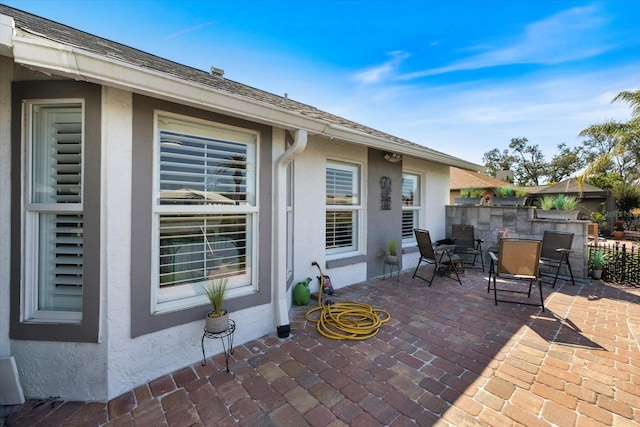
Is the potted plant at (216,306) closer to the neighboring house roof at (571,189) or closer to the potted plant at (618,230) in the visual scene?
the neighboring house roof at (571,189)

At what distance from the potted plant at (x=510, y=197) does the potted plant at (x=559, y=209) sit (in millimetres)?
426

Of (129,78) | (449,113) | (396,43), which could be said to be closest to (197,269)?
(129,78)

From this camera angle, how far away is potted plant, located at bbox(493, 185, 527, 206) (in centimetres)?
663

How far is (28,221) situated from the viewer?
7.38 ft

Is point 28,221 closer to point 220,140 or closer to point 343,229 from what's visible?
point 220,140

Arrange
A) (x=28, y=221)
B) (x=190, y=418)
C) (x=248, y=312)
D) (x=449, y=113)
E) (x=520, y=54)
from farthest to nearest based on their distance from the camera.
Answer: (x=449, y=113), (x=520, y=54), (x=248, y=312), (x=28, y=221), (x=190, y=418)

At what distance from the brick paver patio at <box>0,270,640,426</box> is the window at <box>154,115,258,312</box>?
845 millimetres

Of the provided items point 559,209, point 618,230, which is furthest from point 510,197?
point 618,230

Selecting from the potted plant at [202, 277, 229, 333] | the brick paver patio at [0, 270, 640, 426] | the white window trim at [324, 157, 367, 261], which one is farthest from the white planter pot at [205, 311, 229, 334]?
the white window trim at [324, 157, 367, 261]

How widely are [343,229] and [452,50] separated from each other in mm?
6195

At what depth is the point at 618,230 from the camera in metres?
13.7

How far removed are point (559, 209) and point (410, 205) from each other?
3.32m

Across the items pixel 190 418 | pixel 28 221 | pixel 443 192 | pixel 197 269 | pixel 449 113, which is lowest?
pixel 190 418

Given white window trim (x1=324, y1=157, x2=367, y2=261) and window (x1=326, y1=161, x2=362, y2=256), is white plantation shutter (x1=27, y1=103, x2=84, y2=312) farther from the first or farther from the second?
white window trim (x1=324, y1=157, x2=367, y2=261)
